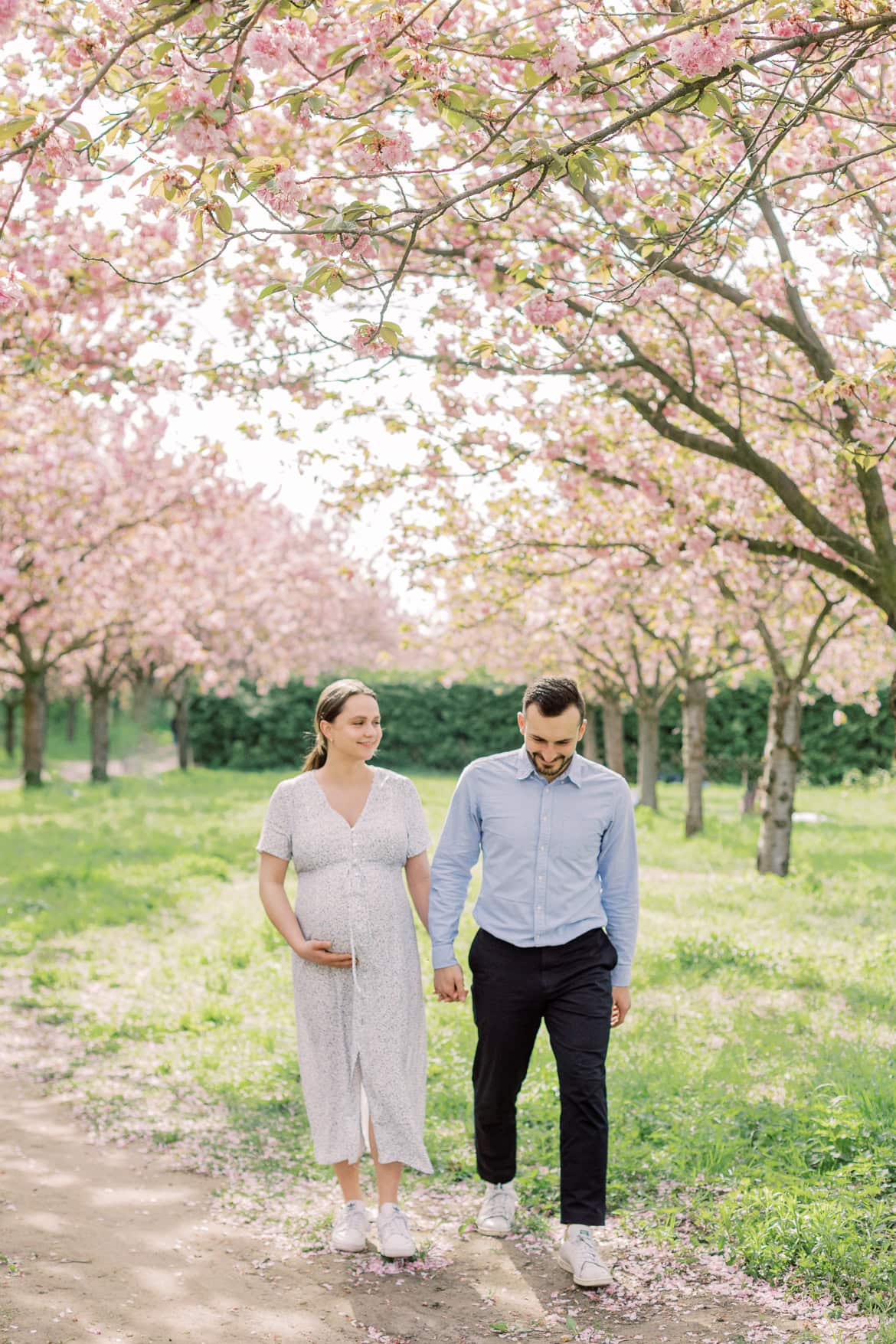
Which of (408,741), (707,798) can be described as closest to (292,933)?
(707,798)

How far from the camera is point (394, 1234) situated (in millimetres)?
4297

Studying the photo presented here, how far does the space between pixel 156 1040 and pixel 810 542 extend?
631cm

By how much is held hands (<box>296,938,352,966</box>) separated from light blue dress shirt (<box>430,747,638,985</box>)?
0.31 meters

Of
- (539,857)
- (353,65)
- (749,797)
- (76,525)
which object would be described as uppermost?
(76,525)

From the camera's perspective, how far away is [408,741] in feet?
122

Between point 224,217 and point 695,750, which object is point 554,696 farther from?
point 695,750

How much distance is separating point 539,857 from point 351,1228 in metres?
1.45

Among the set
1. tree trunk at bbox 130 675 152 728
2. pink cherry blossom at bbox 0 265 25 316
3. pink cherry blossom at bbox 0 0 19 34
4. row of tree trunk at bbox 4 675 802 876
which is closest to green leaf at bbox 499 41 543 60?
pink cherry blossom at bbox 0 0 19 34

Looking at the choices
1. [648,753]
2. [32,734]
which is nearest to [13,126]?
[648,753]

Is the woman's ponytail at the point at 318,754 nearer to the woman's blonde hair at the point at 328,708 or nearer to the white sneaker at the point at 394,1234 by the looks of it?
the woman's blonde hair at the point at 328,708

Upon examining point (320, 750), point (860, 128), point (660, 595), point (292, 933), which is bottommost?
point (292, 933)

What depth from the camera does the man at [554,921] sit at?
4.15 m

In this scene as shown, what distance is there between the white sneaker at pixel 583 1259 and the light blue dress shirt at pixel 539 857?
31.5 inches

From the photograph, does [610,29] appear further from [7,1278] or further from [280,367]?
[7,1278]
